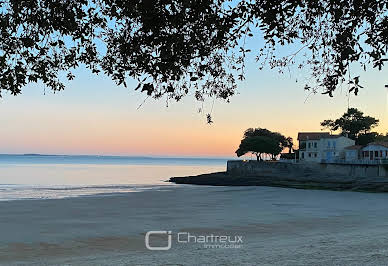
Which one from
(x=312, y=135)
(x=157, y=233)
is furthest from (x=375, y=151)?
(x=157, y=233)

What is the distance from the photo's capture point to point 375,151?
8312 centimetres

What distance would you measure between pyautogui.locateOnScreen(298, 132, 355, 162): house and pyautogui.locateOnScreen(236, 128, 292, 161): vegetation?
24.8ft

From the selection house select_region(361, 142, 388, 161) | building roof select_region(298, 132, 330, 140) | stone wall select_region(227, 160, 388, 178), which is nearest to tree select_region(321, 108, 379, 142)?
building roof select_region(298, 132, 330, 140)

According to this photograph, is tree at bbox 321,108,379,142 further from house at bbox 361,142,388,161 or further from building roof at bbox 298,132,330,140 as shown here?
house at bbox 361,142,388,161

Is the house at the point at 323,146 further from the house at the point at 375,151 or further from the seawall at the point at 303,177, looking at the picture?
the seawall at the point at 303,177

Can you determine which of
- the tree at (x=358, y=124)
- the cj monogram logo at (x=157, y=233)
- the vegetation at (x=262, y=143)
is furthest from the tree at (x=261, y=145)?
the cj monogram logo at (x=157, y=233)

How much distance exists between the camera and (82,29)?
8.87 m

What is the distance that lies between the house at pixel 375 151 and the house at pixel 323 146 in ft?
18.1

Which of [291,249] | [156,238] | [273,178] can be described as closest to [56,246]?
[156,238]

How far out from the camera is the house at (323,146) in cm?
9061

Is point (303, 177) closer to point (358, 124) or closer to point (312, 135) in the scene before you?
point (312, 135)

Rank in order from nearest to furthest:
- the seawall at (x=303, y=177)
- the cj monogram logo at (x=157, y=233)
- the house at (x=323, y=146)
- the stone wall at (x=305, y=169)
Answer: the cj monogram logo at (x=157, y=233) < the seawall at (x=303, y=177) < the stone wall at (x=305, y=169) < the house at (x=323, y=146)

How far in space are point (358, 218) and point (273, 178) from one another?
46.3 meters

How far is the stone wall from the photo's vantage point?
66562 mm
